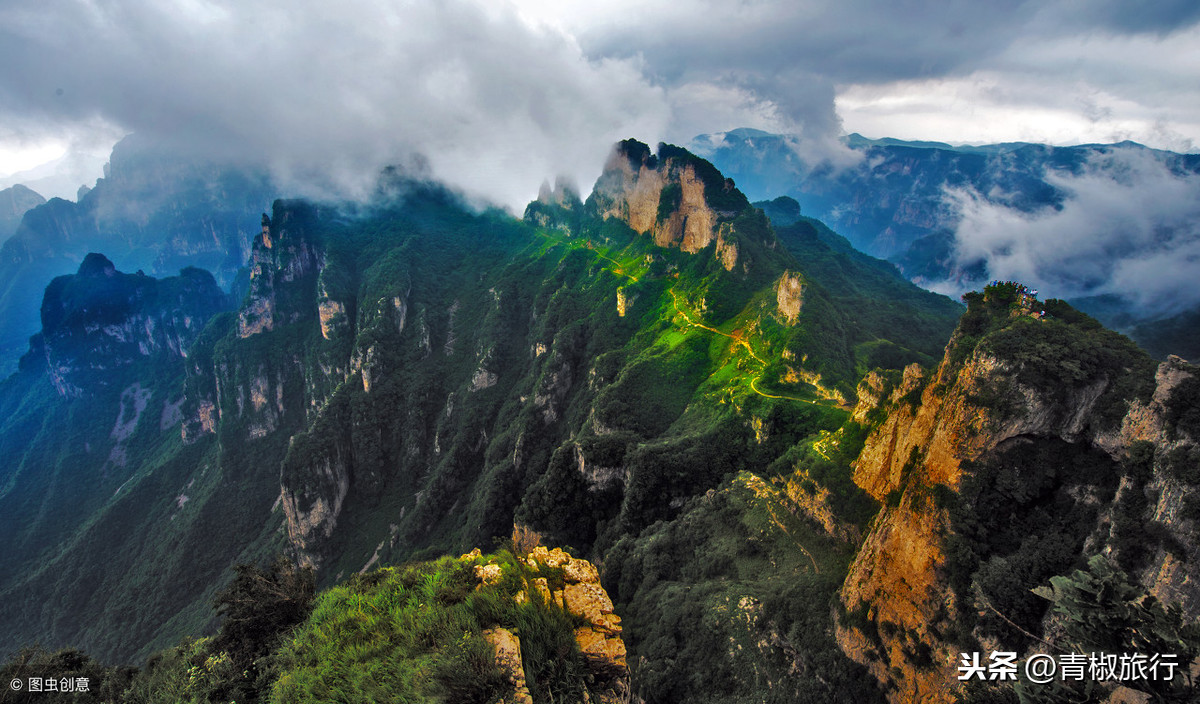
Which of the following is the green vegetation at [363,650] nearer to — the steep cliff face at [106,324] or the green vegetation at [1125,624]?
the green vegetation at [1125,624]

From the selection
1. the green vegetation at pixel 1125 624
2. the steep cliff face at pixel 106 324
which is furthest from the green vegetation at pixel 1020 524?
the steep cliff face at pixel 106 324

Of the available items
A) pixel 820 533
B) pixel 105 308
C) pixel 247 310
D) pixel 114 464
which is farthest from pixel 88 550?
pixel 820 533

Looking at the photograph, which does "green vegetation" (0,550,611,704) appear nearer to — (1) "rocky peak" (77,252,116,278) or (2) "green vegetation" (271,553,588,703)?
(2) "green vegetation" (271,553,588,703)

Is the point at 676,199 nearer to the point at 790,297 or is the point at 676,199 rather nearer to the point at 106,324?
the point at 790,297

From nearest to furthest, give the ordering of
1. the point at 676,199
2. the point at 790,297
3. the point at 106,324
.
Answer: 1. the point at 790,297
2. the point at 676,199
3. the point at 106,324

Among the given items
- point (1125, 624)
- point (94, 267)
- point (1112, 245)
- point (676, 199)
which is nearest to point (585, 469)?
point (1125, 624)

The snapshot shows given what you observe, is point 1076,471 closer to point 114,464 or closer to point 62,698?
point 62,698
